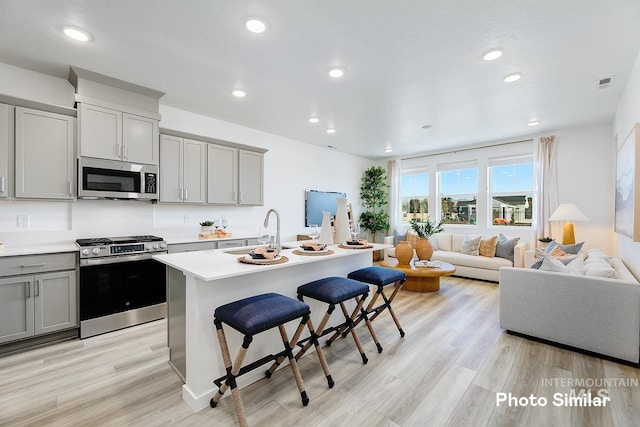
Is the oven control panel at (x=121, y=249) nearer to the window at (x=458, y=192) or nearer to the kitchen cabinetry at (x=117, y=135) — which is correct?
the kitchen cabinetry at (x=117, y=135)

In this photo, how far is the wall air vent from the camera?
2962 millimetres

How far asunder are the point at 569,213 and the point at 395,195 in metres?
3.40

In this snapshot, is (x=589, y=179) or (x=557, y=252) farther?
(x=589, y=179)

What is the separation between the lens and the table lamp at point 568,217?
429cm

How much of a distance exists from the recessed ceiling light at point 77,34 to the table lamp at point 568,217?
620 centimetres

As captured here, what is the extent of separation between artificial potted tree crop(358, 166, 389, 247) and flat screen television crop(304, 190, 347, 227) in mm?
1227

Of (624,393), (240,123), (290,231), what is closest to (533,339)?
(624,393)

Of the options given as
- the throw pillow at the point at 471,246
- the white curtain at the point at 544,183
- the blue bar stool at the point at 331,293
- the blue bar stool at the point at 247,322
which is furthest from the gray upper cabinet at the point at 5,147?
the white curtain at the point at 544,183

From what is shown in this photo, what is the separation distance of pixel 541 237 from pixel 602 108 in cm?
220

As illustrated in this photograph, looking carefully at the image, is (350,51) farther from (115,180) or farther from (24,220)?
(24,220)

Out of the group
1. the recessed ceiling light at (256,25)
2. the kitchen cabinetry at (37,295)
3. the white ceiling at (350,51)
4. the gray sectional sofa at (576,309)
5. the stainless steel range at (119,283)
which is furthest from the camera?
the stainless steel range at (119,283)

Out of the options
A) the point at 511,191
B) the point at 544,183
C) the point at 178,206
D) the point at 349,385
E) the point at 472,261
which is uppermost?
the point at 544,183

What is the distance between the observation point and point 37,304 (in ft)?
8.15

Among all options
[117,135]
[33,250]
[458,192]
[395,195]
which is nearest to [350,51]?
[117,135]
